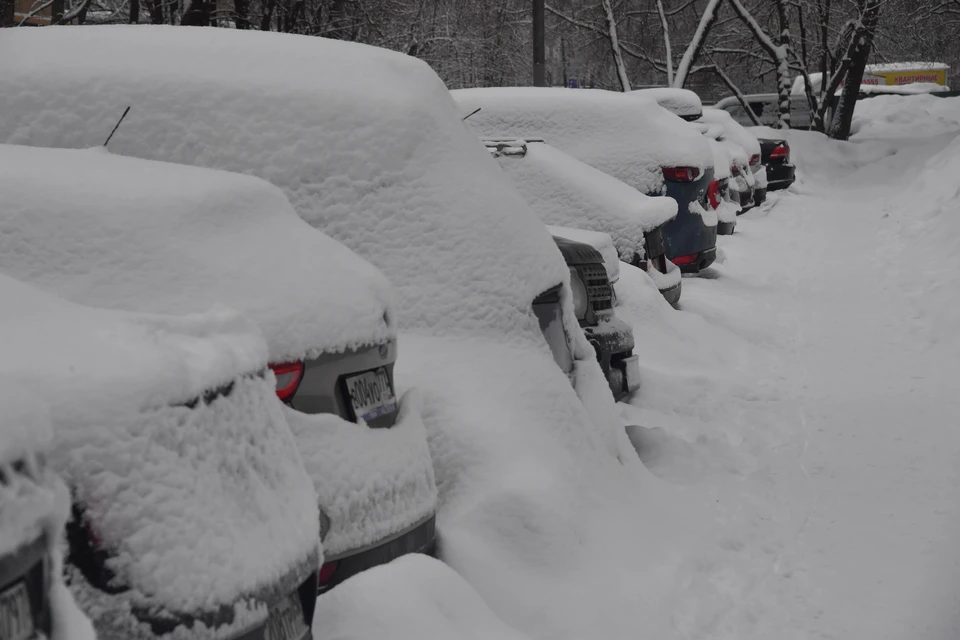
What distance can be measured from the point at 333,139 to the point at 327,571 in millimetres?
1746

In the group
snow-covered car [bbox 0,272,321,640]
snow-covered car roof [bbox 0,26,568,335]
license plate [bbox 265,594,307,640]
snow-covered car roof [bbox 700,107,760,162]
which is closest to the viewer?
snow-covered car [bbox 0,272,321,640]

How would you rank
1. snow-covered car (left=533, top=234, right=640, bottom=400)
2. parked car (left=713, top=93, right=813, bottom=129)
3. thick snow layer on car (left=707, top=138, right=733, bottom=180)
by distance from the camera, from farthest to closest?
1. parked car (left=713, top=93, right=813, bottom=129)
2. thick snow layer on car (left=707, top=138, right=733, bottom=180)
3. snow-covered car (left=533, top=234, right=640, bottom=400)

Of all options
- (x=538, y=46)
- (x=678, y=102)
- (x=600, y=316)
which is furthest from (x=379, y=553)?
(x=538, y=46)

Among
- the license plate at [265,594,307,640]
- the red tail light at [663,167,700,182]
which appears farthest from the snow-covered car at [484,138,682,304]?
the license plate at [265,594,307,640]

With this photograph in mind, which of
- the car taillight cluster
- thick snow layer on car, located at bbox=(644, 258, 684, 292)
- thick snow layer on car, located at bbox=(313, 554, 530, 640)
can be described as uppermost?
thick snow layer on car, located at bbox=(313, 554, 530, 640)

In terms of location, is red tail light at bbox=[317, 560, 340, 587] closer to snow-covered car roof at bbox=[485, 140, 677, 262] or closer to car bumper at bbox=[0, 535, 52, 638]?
car bumper at bbox=[0, 535, 52, 638]

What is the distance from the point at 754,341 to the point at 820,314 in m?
1.50

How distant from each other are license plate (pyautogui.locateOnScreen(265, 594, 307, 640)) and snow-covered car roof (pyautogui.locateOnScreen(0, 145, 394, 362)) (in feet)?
2.70

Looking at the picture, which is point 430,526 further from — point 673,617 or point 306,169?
point 306,169

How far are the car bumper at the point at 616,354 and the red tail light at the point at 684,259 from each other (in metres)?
4.78

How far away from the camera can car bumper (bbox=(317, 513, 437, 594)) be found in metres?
3.44

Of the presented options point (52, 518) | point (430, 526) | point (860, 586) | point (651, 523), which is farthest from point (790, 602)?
point (52, 518)

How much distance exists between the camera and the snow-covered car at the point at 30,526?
166 centimetres

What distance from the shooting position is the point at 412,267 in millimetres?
4660
